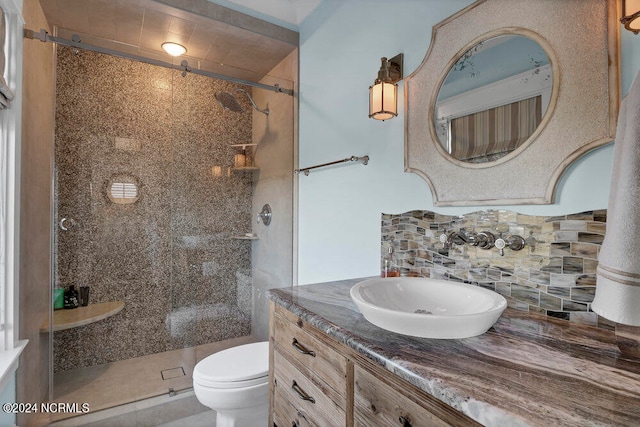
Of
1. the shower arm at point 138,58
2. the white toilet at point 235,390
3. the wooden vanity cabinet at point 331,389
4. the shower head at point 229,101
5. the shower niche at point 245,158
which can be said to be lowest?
the white toilet at point 235,390

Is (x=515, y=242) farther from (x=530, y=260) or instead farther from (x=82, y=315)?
(x=82, y=315)

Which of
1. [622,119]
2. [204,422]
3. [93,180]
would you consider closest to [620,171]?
[622,119]

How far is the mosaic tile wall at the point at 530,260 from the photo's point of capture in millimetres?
926

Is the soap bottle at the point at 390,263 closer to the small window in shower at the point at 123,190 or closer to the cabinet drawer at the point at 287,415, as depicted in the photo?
the cabinet drawer at the point at 287,415

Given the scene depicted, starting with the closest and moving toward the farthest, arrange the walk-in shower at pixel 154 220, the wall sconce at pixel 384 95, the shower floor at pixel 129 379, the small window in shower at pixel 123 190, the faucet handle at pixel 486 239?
the faucet handle at pixel 486 239, the wall sconce at pixel 384 95, the shower floor at pixel 129 379, the walk-in shower at pixel 154 220, the small window in shower at pixel 123 190

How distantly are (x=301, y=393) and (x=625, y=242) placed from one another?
0.94 m

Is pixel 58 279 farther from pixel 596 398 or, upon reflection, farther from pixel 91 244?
pixel 596 398

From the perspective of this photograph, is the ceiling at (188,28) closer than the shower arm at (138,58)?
No

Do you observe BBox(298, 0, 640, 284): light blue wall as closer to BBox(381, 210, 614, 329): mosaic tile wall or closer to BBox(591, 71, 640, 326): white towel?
BBox(381, 210, 614, 329): mosaic tile wall

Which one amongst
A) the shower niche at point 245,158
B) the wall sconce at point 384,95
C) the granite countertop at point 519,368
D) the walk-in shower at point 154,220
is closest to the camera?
the granite countertop at point 519,368

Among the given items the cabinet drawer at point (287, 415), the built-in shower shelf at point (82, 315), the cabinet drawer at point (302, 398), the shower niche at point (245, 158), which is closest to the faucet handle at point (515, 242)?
the cabinet drawer at point (302, 398)

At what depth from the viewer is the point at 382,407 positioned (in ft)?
2.42

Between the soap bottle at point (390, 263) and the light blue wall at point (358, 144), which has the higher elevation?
the light blue wall at point (358, 144)

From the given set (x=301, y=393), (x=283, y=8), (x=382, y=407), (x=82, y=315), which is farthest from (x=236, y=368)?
(x=283, y=8)
